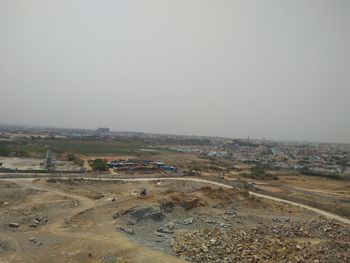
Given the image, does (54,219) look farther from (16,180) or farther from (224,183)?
(224,183)

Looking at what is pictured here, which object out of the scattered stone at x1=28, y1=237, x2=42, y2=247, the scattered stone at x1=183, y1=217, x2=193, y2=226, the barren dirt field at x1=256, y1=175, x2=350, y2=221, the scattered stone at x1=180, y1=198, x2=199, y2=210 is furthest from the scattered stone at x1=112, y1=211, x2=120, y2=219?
the barren dirt field at x1=256, y1=175, x2=350, y2=221

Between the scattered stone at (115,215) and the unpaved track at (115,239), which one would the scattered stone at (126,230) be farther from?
the scattered stone at (115,215)

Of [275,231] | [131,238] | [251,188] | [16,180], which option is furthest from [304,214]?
[16,180]

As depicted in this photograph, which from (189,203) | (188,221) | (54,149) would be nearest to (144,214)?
(188,221)

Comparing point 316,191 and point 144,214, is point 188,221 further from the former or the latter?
point 316,191

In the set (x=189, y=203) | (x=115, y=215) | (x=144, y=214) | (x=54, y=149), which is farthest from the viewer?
(x=54, y=149)

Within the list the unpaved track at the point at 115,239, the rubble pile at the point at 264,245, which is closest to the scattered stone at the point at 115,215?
the unpaved track at the point at 115,239
